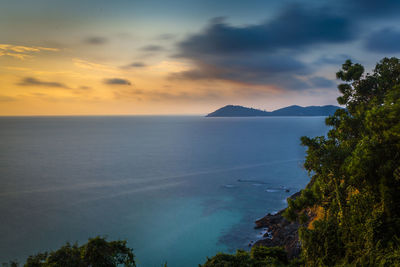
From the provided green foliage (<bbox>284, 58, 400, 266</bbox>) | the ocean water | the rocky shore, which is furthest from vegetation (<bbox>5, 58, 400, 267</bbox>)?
the ocean water

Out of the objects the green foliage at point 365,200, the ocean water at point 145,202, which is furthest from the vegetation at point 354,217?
the ocean water at point 145,202

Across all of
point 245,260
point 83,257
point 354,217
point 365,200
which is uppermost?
point 365,200

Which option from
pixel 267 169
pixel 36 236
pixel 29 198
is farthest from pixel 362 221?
pixel 267 169

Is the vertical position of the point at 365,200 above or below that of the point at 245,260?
above

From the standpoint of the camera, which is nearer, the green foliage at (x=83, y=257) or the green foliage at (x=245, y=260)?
the green foliage at (x=83, y=257)

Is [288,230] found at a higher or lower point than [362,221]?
lower

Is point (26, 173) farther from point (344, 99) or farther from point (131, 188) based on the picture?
point (344, 99)

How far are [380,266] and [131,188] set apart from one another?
48244 mm

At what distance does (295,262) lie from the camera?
13.9 m

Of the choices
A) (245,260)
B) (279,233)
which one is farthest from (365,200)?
(279,233)

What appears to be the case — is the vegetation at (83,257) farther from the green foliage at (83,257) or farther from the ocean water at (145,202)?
the ocean water at (145,202)

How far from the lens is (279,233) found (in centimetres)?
2848

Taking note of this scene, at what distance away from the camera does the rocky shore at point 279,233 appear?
23.0m

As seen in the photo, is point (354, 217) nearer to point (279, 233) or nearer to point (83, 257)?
point (83, 257)
